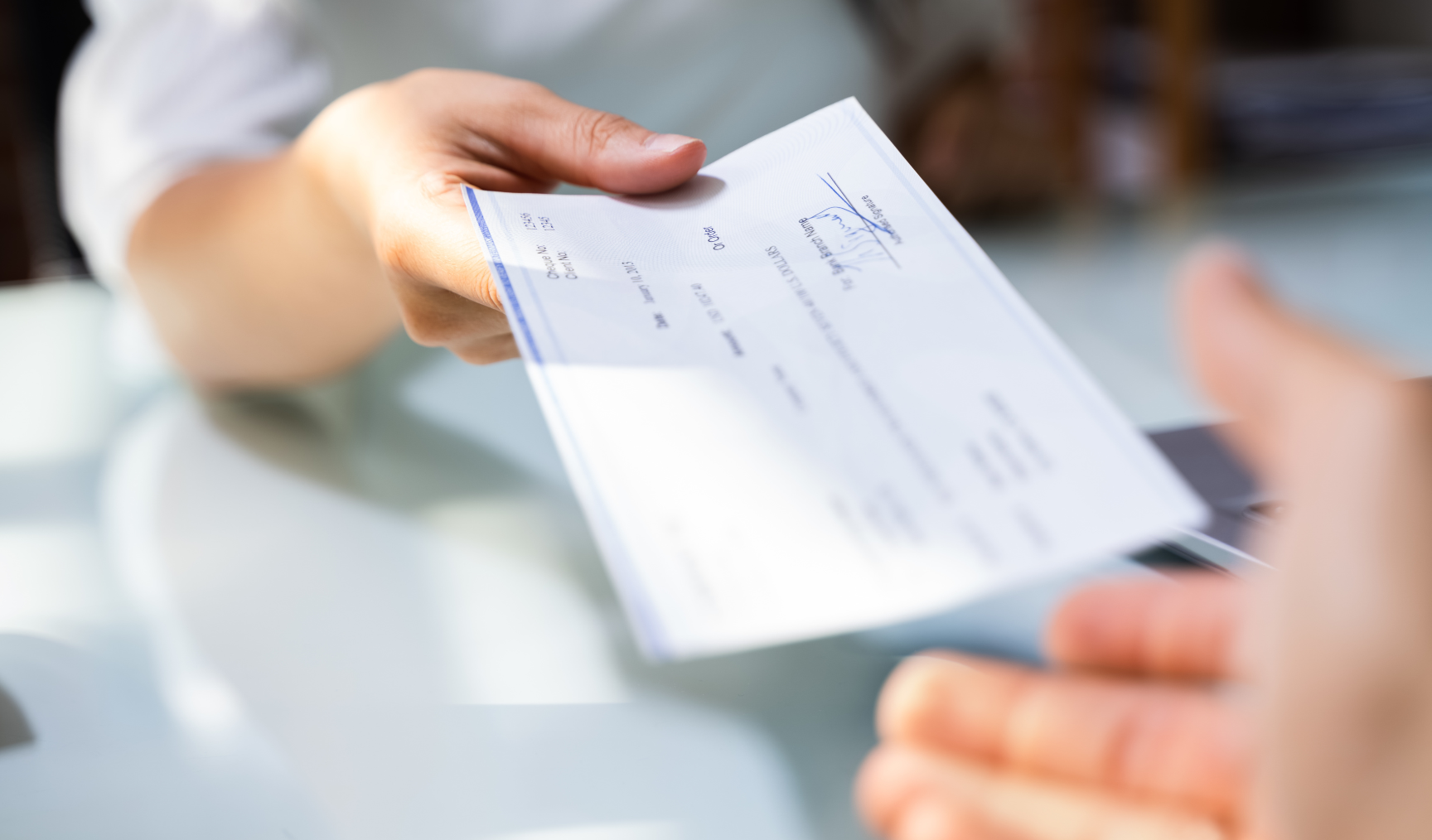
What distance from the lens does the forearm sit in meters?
0.45

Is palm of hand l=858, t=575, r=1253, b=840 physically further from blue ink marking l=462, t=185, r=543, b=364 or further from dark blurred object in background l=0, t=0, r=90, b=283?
dark blurred object in background l=0, t=0, r=90, b=283

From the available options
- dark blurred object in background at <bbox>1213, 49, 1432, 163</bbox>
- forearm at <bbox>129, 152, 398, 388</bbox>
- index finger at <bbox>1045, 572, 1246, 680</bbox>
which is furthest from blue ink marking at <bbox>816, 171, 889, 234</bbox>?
dark blurred object in background at <bbox>1213, 49, 1432, 163</bbox>

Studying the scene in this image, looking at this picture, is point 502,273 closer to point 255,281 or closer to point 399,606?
point 399,606

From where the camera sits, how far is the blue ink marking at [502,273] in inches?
8.9

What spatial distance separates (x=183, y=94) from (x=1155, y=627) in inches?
20.9

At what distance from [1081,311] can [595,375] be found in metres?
0.46

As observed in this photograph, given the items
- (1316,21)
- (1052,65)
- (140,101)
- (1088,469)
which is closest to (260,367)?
(140,101)

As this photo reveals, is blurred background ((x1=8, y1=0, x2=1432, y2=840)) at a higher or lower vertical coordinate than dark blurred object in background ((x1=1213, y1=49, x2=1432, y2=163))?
lower

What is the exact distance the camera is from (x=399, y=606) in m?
0.32

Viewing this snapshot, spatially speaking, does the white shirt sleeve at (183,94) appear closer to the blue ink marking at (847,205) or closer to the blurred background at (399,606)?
the blurred background at (399,606)

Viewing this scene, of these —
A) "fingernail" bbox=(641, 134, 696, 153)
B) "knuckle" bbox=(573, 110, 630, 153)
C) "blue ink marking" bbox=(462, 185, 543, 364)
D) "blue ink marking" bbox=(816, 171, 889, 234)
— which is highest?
"blue ink marking" bbox=(816, 171, 889, 234)

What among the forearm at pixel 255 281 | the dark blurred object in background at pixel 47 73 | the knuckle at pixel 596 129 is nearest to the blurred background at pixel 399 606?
the forearm at pixel 255 281

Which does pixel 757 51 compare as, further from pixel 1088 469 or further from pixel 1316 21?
pixel 1316 21

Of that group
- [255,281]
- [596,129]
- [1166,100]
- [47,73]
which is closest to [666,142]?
[596,129]
